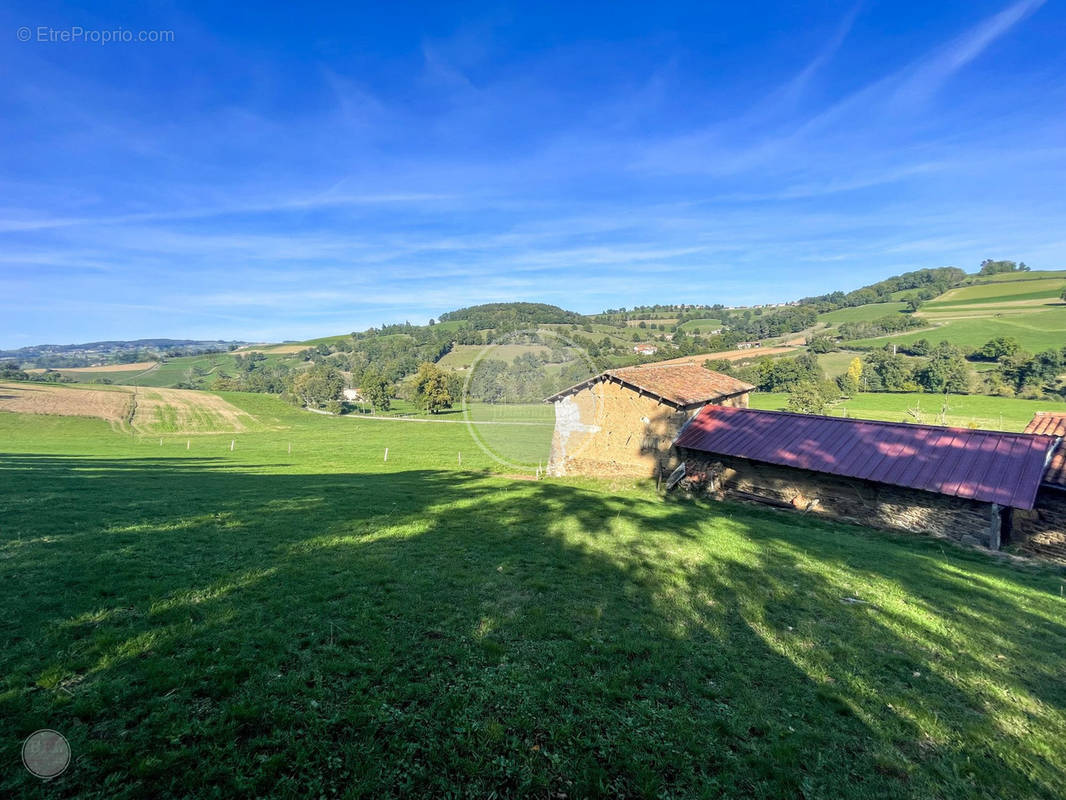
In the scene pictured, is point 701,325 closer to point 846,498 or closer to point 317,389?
point 317,389

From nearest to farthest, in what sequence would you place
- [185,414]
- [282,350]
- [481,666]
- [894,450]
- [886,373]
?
[481,666] < [894,450] < [185,414] < [886,373] < [282,350]

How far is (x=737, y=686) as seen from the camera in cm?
611

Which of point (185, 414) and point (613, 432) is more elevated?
→ point (613, 432)

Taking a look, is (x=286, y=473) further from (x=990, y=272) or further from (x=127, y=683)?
(x=990, y=272)

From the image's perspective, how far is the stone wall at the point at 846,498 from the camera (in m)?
15.9

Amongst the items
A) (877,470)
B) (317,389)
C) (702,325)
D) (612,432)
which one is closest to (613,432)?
(612,432)

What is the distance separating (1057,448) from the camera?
57.1 ft

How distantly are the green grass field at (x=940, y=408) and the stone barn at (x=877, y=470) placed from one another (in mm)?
43961

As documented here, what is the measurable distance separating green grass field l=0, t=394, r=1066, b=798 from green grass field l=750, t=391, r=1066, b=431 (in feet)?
191

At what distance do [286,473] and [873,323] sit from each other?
485 ft

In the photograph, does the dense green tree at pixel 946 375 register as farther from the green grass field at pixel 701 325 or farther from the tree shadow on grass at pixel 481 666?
the tree shadow on grass at pixel 481 666

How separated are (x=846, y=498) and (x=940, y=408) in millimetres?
69734

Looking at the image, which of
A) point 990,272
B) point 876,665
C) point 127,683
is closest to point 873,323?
point 990,272

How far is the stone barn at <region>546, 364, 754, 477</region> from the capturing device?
2414 centimetres
